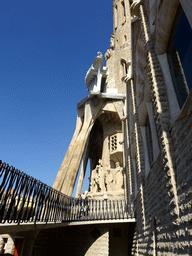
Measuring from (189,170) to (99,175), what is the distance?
13090 millimetres

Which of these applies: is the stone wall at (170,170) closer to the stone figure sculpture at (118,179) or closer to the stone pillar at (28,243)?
the stone pillar at (28,243)

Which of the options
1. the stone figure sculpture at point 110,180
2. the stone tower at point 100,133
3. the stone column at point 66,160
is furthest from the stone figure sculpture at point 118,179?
the stone column at point 66,160

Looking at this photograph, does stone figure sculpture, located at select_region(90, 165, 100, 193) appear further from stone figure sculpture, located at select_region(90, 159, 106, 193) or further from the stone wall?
the stone wall

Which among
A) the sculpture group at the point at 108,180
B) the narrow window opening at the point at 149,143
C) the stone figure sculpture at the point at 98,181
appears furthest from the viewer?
the stone figure sculpture at the point at 98,181

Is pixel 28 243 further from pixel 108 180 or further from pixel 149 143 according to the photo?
pixel 108 180

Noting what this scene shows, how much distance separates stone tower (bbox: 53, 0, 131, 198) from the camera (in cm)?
1308

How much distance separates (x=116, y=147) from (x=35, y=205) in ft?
39.3

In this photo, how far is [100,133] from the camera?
20.2 metres

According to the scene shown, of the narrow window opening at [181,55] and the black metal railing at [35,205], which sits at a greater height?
the narrow window opening at [181,55]

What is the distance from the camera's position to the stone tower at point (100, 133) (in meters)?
13.1

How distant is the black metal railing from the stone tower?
3746 millimetres

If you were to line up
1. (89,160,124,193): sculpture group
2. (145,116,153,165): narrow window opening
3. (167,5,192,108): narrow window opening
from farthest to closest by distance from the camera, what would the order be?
(89,160,124,193): sculpture group → (145,116,153,165): narrow window opening → (167,5,192,108): narrow window opening

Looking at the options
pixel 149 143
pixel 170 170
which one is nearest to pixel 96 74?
pixel 149 143

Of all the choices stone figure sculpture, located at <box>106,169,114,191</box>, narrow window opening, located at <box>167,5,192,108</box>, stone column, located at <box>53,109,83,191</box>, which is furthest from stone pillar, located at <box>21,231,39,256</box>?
stone figure sculpture, located at <box>106,169,114,191</box>
